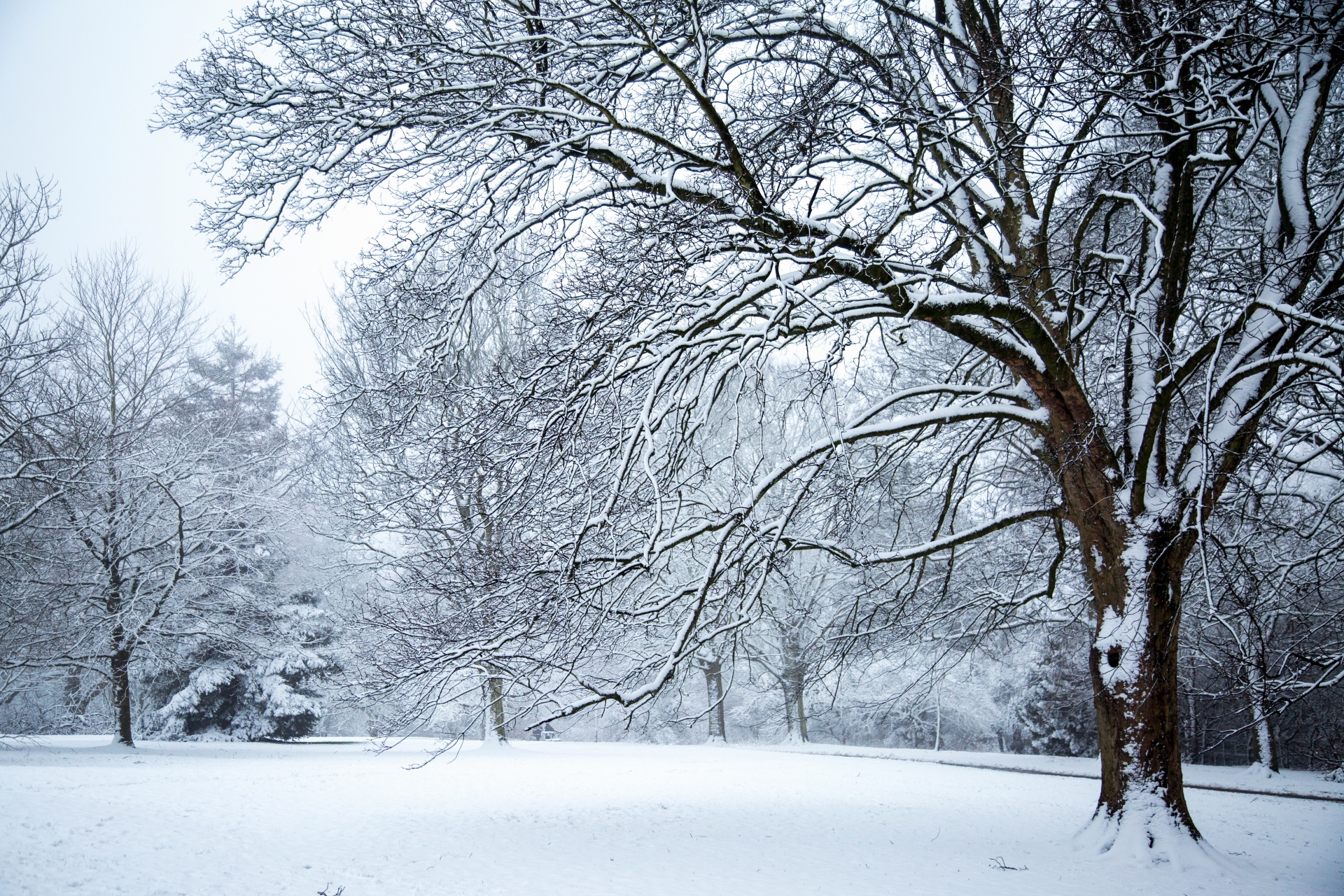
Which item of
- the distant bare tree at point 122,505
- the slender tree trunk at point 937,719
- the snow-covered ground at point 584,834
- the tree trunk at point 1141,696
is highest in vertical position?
the distant bare tree at point 122,505

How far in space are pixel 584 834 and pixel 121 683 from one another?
12467 mm

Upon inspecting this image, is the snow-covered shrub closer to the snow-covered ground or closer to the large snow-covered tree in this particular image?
the snow-covered ground

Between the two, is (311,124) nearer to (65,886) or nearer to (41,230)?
(65,886)

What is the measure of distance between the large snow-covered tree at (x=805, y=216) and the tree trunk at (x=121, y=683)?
479 inches

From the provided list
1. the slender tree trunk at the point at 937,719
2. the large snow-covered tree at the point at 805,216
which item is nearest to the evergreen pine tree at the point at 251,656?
the large snow-covered tree at the point at 805,216

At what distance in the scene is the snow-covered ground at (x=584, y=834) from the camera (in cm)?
519

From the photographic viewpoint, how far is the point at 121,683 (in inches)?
573

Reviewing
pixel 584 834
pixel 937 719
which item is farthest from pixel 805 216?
pixel 937 719

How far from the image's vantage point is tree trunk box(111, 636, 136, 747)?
14.2 meters

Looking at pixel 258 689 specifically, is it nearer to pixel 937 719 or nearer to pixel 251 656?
pixel 251 656

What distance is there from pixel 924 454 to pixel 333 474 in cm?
1247

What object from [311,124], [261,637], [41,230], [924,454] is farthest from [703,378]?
[261,637]

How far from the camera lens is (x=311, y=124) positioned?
5.60 metres

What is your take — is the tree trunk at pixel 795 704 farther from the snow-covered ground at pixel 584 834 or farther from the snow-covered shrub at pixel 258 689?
the snow-covered shrub at pixel 258 689
